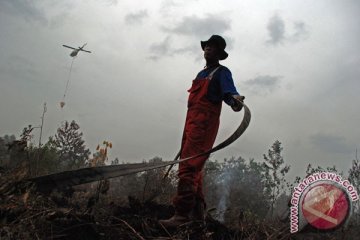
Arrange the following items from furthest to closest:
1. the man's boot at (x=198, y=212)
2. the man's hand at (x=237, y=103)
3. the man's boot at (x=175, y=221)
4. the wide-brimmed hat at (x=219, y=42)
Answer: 1. the wide-brimmed hat at (x=219, y=42)
2. the man's boot at (x=198, y=212)
3. the man's hand at (x=237, y=103)
4. the man's boot at (x=175, y=221)

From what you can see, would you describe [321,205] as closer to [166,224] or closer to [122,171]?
[166,224]

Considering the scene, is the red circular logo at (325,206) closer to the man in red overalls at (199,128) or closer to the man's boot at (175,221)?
the man in red overalls at (199,128)

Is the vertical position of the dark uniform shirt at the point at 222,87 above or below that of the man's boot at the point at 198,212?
above

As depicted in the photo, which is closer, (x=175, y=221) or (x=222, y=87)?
(x=175, y=221)

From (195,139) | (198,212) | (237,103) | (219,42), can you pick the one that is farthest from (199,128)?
(219,42)

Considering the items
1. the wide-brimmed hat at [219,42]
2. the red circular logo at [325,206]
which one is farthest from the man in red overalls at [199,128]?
the red circular logo at [325,206]

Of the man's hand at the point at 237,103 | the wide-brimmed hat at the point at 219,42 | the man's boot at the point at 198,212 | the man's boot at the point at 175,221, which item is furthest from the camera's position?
the wide-brimmed hat at the point at 219,42

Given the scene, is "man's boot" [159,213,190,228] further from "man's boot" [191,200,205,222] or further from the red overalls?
"man's boot" [191,200,205,222]

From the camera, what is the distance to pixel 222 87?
3.76 meters

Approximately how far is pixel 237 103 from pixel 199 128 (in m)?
0.47

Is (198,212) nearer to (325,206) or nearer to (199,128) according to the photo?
(199,128)

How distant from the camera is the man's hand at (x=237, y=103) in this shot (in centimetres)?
353

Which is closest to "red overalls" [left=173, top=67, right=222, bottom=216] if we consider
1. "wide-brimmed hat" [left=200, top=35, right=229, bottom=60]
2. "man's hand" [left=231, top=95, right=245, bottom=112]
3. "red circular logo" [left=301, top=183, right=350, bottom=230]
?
"man's hand" [left=231, top=95, right=245, bottom=112]

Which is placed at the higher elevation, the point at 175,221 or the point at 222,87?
the point at 222,87
